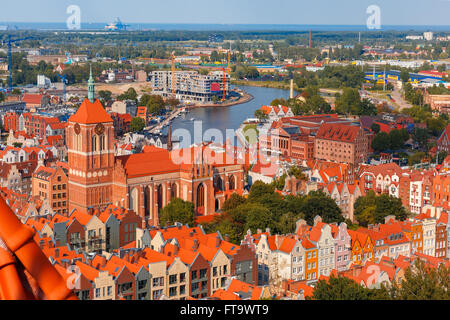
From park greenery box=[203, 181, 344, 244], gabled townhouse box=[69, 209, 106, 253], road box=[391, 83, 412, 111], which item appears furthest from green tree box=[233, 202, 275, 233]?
road box=[391, 83, 412, 111]

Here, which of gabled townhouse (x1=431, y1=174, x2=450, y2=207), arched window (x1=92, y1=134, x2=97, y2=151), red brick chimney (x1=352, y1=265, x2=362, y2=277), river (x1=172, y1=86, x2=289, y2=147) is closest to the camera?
red brick chimney (x1=352, y1=265, x2=362, y2=277)

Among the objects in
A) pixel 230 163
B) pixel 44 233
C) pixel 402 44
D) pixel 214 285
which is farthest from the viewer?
pixel 402 44

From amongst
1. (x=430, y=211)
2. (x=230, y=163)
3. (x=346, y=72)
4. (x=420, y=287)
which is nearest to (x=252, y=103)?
(x=346, y=72)

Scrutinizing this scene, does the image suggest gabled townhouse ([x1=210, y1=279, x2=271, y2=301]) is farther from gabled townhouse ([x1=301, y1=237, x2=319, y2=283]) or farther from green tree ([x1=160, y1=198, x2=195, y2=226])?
green tree ([x1=160, y1=198, x2=195, y2=226])

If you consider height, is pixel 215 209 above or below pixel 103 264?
below

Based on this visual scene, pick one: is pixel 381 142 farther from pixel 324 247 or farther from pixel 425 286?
pixel 425 286

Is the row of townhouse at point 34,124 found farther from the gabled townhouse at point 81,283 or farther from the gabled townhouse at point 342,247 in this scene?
the gabled townhouse at point 81,283

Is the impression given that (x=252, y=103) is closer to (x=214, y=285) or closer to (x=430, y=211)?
(x=430, y=211)
